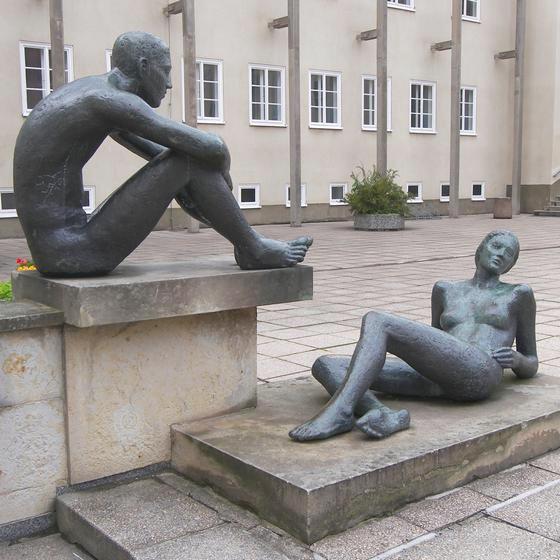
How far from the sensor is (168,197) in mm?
3643

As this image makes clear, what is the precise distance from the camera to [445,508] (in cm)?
326

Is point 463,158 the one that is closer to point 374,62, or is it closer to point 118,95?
point 374,62

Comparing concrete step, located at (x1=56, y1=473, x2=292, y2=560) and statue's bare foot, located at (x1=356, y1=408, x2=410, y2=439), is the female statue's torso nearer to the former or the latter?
statue's bare foot, located at (x1=356, y1=408, x2=410, y2=439)

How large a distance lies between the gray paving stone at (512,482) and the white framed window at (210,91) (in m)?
18.2

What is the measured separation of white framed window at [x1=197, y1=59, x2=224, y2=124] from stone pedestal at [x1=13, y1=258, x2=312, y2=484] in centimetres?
1758

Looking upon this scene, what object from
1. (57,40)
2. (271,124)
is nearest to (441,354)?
(57,40)

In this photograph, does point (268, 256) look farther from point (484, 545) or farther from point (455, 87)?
point (455, 87)

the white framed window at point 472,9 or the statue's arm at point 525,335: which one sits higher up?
the white framed window at point 472,9

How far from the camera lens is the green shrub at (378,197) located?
20906mm

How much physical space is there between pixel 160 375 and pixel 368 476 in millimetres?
1121

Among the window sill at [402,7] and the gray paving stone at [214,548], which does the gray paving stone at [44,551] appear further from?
the window sill at [402,7]

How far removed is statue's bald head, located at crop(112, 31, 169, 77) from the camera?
3.58 m

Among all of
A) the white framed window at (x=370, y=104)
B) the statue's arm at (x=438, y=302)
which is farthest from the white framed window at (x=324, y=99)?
the statue's arm at (x=438, y=302)

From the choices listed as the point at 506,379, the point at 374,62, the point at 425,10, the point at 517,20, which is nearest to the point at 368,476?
the point at 506,379
